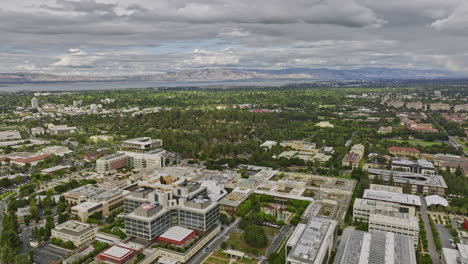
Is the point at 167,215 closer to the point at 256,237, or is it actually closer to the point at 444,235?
the point at 256,237

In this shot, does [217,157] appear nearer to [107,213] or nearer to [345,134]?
[107,213]

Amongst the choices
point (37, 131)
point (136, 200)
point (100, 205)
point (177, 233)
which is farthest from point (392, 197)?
point (37, 131)

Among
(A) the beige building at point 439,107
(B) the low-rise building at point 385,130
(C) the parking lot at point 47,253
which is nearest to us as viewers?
(C) the parking lot at point 47,253

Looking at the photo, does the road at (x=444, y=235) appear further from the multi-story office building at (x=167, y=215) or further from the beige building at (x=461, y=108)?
the beige building at (x=461, y=108)

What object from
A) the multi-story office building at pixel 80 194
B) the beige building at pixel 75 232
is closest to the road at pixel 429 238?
the beige building at pixel 75 232

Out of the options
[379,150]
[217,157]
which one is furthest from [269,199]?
[379,150]

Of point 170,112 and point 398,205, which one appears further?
point 170,112
